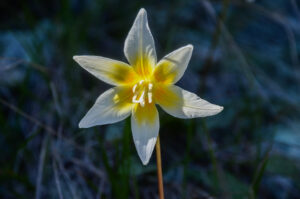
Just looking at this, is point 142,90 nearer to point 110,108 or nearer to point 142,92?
point 142,92

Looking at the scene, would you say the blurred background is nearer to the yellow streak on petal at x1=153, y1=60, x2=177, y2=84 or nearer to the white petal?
the yellow streak on petal at x1=153, y1=60, x2=177, y2=84

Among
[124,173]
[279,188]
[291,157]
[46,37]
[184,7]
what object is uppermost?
[184,7]

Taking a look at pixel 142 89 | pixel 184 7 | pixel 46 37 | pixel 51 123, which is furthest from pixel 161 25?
pixel 142 89

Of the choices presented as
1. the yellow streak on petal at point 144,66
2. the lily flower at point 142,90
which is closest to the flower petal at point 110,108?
the lily flower at point 142,90

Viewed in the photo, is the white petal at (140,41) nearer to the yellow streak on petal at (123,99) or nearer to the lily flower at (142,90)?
the lily flower at (142,90)

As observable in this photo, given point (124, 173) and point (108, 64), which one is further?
point (124, 173)

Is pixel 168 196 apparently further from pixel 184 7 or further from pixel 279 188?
pixel 184 7

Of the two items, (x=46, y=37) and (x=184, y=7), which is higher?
(x=184, y=7)
